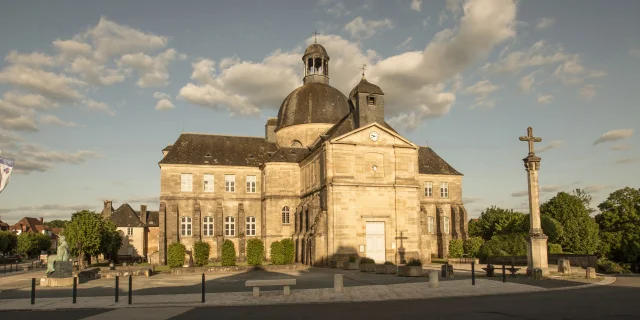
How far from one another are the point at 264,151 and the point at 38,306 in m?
36.5

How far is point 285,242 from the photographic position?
3894 cm

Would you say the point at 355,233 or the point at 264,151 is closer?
the point at 355,233

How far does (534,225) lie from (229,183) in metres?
30.8

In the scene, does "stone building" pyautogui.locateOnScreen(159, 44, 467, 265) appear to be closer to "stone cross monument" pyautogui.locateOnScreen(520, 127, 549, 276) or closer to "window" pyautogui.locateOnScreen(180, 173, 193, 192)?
"window" pyautogui.locateOnScreen(180, 173, 193, 192)

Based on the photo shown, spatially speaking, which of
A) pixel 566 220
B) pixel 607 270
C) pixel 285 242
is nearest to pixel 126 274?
pixel 285 242

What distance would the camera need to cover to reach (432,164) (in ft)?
176

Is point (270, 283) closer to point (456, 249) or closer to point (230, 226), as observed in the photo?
point (230, 226)

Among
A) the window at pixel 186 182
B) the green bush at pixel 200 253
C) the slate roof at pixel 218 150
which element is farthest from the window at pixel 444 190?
the green bush at pixel 200 253

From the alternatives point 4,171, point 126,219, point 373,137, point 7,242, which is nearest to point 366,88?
point 373,137

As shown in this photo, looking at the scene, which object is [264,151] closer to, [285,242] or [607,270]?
[285,242]

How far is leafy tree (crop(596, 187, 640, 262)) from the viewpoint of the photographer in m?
49.1

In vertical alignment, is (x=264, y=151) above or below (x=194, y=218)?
above

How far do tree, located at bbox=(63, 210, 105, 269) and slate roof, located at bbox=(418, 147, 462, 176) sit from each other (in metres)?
31.5

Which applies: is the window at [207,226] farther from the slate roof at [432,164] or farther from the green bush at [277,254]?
the slate roof at [432,164]
